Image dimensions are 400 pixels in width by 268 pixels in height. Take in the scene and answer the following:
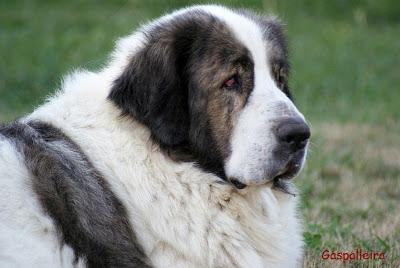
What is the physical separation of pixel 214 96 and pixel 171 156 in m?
0.40

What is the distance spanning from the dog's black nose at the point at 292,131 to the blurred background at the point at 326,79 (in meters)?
1.18

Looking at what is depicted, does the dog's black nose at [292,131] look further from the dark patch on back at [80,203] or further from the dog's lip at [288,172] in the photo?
the dark patch on back at [80,203]

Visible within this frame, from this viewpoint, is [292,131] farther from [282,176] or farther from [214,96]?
[214,96]

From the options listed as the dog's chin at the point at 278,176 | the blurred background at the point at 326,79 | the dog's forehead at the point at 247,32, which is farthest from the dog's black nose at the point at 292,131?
the blurred background at the point at 326,79

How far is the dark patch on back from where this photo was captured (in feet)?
12.0

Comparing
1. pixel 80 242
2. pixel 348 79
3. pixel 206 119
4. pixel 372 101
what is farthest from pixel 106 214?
pixel 348 79

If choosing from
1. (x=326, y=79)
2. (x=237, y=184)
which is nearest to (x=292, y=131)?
(x=237, y=184)

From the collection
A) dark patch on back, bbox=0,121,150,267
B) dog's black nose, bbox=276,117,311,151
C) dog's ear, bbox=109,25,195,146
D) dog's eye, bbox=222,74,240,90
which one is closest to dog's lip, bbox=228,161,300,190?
dog's black nose, bbox=276,117,311,151

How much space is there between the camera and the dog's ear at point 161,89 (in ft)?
13.1

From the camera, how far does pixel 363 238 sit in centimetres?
537

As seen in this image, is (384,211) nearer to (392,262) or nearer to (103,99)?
(392,262)

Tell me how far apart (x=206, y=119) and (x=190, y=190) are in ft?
1.28

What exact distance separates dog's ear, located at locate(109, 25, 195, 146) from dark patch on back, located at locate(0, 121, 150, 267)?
1.27 ft

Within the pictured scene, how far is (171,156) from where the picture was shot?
402 cm
